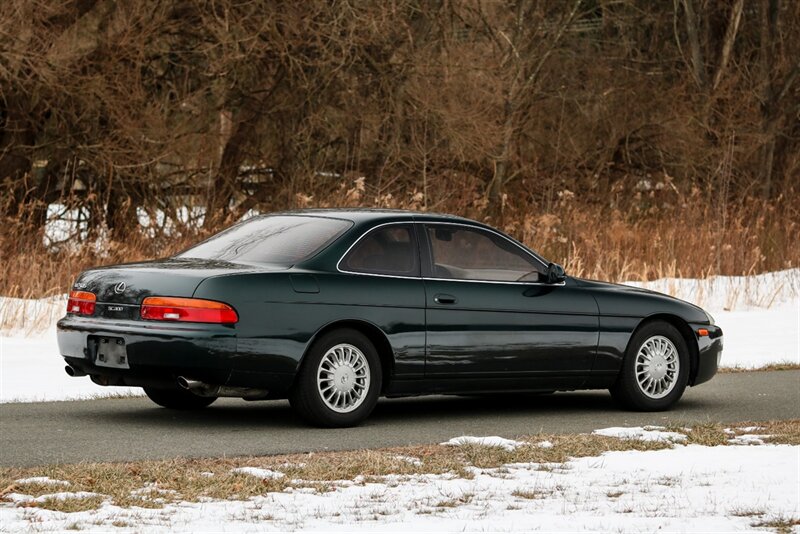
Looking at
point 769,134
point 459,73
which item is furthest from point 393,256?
point 769,134

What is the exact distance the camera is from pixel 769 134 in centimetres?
2898

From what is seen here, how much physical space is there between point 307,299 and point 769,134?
69.8 ft

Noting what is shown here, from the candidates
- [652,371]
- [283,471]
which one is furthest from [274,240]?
[652,371]

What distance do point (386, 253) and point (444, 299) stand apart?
0.50 meters

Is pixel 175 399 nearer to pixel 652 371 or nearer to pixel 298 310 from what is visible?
pixel 298 310

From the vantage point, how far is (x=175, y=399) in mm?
10797

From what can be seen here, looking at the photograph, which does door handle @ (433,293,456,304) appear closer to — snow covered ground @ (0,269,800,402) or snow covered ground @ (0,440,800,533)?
snow covered ground @ (0,440,800,533)

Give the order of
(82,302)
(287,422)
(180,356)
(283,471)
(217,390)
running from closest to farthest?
(283,471)
(180,356)
(217,390)
(82,302)
(287,422)

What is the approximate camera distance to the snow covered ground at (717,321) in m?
12.5

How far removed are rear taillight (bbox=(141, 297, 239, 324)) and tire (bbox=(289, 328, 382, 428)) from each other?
629 millimetres

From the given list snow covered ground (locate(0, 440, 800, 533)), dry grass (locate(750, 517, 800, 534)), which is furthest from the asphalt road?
dry grass (locate(750, 517, 800, 534))

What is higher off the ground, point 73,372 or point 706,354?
point 706,354

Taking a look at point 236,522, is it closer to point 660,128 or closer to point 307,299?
point 307,299

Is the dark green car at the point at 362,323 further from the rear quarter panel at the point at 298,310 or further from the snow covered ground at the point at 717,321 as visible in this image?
the snow covered ground at the point at 717,321
